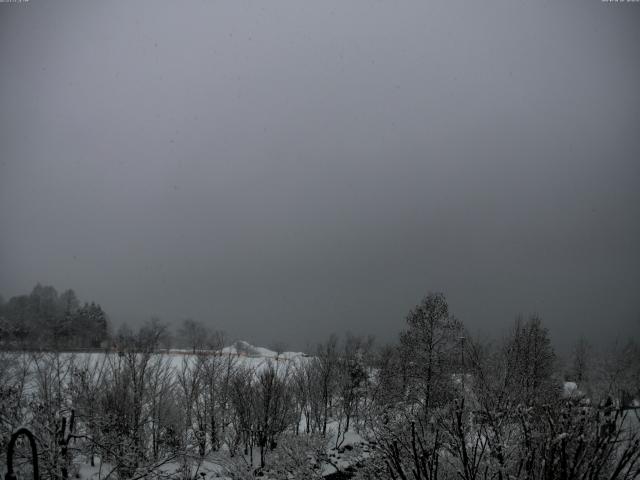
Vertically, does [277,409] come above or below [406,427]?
below

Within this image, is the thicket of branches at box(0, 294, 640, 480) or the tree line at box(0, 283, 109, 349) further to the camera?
the tree line at box(0, 283, 109, 349)

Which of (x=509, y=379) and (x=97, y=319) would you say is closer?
(x=509, y=379)

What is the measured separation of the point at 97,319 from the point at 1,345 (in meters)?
47.4

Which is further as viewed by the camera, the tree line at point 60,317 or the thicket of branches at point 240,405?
the tree line at point 60,317

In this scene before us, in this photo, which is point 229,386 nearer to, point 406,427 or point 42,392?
point 42,392

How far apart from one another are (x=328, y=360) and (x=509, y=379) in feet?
55.6

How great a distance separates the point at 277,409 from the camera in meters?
26.3

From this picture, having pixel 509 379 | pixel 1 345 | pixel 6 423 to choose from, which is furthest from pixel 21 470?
pixel 1 345

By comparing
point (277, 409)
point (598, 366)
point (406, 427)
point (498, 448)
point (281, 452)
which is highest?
point (498, 448)

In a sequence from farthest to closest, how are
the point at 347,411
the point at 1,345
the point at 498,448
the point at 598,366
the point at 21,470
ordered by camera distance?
the point at 598,366 → the point at 1,345 → the point at 347,411 → the point at 21,470 → the point at 498,448

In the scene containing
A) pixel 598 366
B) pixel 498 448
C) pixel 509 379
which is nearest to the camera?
pixel 498 448

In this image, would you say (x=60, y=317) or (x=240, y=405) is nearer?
(x=240, y=405)

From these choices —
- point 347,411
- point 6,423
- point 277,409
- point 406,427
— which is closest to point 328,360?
point 347,411

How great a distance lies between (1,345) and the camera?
1612 inches
